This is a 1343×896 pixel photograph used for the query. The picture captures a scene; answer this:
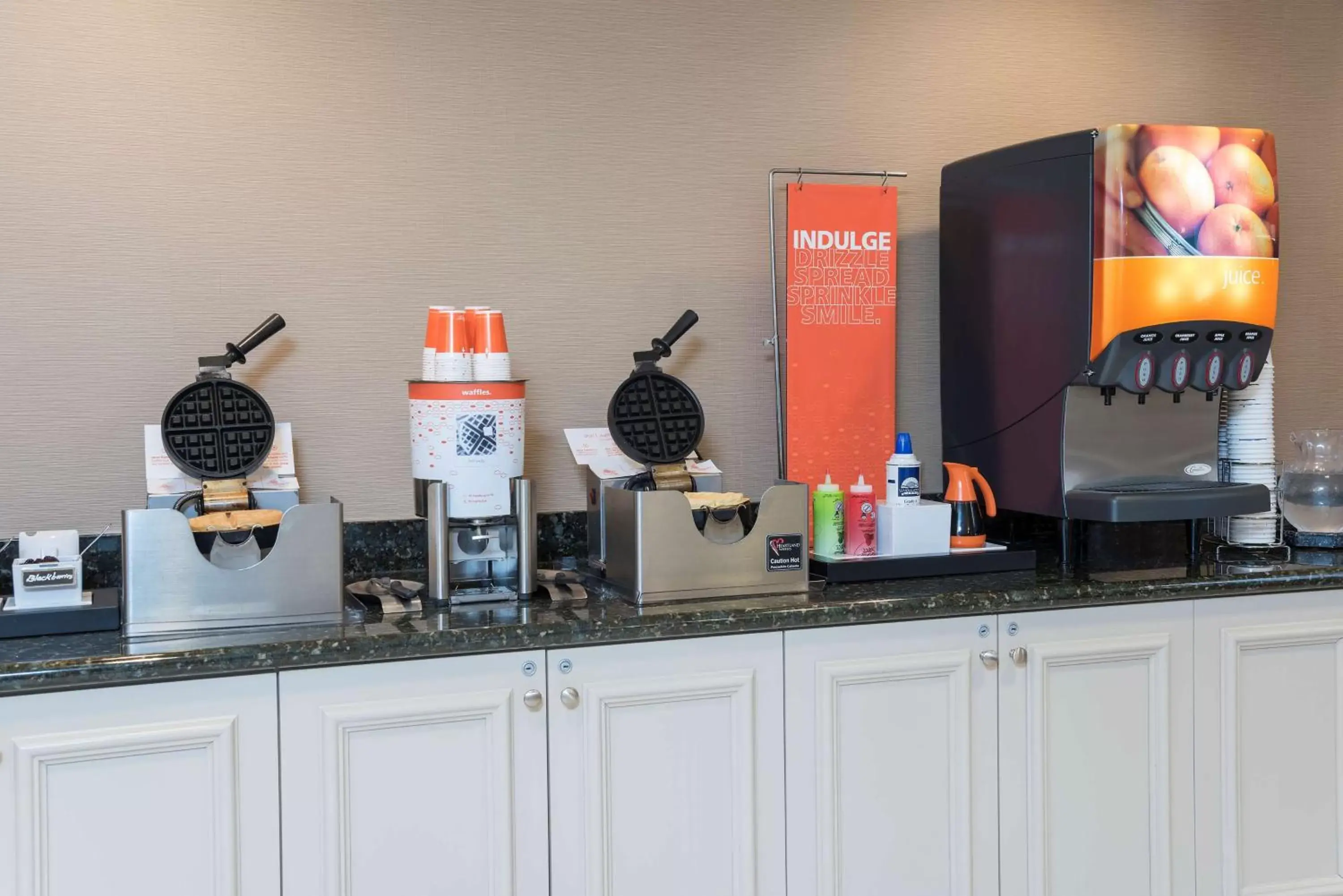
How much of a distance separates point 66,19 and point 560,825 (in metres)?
1.67

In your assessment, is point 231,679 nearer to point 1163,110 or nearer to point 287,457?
point 287,457

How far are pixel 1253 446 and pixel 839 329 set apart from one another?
2.92 feet

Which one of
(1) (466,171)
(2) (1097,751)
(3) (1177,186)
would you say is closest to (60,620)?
(1) (466,171)

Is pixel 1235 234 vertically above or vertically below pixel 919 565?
above

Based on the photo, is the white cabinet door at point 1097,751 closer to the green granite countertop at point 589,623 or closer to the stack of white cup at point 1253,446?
the green granite countertop at point 589,623

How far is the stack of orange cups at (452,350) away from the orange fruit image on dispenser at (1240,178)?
1418 mm

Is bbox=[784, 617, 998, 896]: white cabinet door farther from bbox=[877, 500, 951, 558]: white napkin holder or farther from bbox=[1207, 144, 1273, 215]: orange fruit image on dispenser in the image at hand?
bbox=[1207, 144, 1273, 215]: orange fruit image on dispenser

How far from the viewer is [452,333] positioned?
2.13 m

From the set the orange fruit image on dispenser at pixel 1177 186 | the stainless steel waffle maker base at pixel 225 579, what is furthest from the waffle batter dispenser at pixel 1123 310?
the stainless steel waffle maker base at pixel 225 579

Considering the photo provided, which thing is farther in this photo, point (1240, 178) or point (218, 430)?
point (1240, 178)

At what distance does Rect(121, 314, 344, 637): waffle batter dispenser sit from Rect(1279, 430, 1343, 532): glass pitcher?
76.1 inches

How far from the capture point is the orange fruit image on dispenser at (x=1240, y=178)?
2299 millimetres

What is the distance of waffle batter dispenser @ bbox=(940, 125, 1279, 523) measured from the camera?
7.38 ft

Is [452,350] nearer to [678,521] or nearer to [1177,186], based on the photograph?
[678,521]
